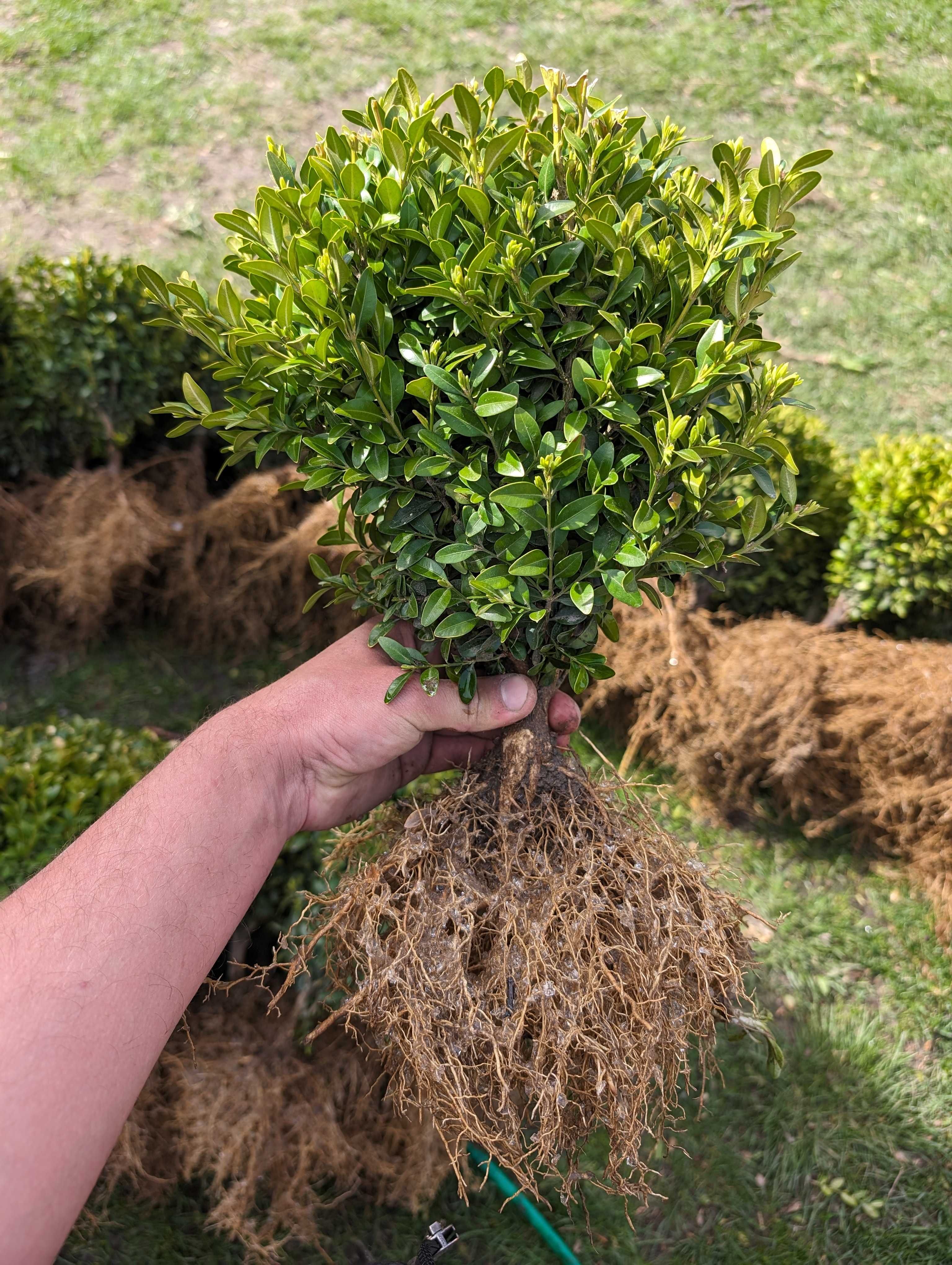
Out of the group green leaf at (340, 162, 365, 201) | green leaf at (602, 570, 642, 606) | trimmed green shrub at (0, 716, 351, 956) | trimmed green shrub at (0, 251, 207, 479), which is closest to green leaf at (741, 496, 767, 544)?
green leaf at (602, 570, 642, 606)

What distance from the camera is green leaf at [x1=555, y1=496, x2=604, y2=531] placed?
1.63 m

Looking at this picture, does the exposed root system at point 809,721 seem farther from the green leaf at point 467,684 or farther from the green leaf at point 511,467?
the green leaf at point 511,467

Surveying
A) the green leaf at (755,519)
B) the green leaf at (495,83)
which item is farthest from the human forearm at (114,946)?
the green leaf at (495,83)

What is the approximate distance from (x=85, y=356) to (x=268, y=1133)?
3168 mm

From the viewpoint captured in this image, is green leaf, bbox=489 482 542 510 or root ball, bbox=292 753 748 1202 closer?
green leaf, bbox=489 482 542 510

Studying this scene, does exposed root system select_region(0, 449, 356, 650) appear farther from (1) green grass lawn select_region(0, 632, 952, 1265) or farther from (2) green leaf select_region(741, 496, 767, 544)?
(2) green leaf select_region(741, 496, 767, 544)

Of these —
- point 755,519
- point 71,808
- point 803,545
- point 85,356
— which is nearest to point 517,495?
point 755,519

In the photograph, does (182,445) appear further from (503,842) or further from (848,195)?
(848,195)

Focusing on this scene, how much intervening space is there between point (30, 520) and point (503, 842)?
121 inches

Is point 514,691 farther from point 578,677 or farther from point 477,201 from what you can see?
point 477,201

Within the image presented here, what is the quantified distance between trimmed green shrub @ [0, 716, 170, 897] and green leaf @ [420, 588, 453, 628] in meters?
1.49

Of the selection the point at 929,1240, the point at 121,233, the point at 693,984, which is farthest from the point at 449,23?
the point at 929,1240

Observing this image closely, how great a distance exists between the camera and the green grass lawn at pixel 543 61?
18.0ft

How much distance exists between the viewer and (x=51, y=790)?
2752 mm
